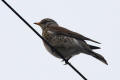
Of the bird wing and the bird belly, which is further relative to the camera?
the bird belly

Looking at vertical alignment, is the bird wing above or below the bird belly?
above

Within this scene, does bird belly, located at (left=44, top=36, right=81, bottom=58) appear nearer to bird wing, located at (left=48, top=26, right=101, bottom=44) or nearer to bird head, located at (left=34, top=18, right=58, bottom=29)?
bird wing, located at (left=48, top=26, right=101, bottom=44)

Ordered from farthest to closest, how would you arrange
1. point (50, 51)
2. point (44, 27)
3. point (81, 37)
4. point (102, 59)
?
point (44, 27) → point (50, 51) → point (81, 37) → point (102, 59)

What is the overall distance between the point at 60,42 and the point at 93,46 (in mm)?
674

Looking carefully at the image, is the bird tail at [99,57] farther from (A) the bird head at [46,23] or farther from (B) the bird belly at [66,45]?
(A) the bird head at [46,23]

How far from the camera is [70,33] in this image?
27.1ft

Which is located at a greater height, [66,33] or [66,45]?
[66,33]

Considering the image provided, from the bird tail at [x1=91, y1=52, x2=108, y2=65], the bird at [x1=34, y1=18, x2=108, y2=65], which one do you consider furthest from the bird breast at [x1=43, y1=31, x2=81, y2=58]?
the bird tail at [x1=91, y1=52, x2=108, y2=65]

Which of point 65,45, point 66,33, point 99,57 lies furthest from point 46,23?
point 99,57

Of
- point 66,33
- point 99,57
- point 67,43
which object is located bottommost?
point 99,57

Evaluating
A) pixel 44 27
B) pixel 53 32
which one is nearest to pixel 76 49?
pixel 53 32

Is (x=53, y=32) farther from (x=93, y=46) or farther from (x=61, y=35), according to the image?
(x=93, y=46)

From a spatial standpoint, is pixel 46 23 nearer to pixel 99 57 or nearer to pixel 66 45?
pixel 66 45

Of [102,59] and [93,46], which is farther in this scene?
[93,46]
